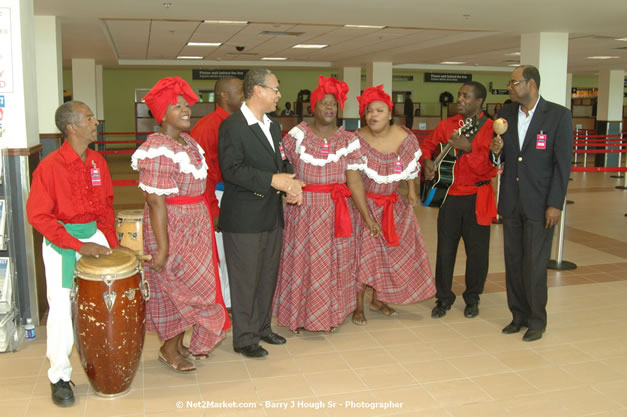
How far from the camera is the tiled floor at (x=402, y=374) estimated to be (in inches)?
131

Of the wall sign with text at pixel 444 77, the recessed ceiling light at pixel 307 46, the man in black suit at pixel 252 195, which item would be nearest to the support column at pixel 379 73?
the recessed ceiling light at pixel 307 46

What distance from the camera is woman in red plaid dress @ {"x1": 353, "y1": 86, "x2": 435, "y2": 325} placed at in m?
4.52

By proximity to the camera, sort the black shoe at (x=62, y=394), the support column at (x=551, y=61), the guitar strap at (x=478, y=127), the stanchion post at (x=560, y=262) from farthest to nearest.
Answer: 1. the support column at (x=551, y=61)
2. the stanchion post at (x=560, y=262)
3. the guitar strap at (x=478, y=127)
4. the black shoe at (x=62, y=394)

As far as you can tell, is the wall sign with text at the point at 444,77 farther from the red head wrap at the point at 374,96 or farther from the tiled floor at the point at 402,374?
the red head wrap at the point at 374,96

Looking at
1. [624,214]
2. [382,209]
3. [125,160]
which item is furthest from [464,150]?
[125,160]

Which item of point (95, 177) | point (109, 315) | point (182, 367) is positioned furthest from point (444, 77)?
point (109, 315)

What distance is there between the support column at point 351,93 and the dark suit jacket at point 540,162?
1312 centimetres

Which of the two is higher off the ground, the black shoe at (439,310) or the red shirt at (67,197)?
the red shirt at (67,197)

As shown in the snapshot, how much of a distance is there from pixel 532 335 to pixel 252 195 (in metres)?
2.28

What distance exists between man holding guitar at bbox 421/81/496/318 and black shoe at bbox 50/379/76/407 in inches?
110

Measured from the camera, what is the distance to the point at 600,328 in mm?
4605

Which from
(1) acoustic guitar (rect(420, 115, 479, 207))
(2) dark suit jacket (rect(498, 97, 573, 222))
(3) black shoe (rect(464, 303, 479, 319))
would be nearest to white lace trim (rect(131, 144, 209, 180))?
(1) acoustic guitar (rect(420, 115, 479, 207))

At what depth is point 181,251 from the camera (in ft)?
11.5

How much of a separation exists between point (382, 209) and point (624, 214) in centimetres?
685
